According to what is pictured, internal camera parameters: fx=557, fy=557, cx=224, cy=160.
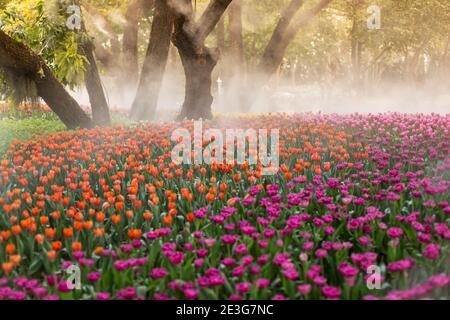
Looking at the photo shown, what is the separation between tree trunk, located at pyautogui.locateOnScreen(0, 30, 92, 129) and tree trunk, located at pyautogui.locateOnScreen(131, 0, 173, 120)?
3.48 m

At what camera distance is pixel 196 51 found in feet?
47.6

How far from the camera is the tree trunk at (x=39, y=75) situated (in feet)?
35.0

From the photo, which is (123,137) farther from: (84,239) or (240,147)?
(84,239)

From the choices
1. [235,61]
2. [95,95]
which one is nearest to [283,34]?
[235,61]

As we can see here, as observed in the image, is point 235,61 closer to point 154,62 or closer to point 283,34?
point 283,34

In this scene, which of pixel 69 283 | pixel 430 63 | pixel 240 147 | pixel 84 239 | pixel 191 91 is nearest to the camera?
A: pixel 69 283

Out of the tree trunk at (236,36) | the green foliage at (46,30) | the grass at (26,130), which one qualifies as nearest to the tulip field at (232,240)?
the grass at (26,130)

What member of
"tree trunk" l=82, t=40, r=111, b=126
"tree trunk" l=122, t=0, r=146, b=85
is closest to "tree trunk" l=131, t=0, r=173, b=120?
"tree trunk" l=82, t=40, r=111, b=126

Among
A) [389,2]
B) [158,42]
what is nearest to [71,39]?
[158,42]

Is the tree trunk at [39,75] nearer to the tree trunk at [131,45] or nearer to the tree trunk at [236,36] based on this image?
the tree trunk at [131,45]

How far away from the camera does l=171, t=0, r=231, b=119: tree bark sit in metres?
14.3

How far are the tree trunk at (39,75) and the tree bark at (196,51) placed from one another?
3478 mm
